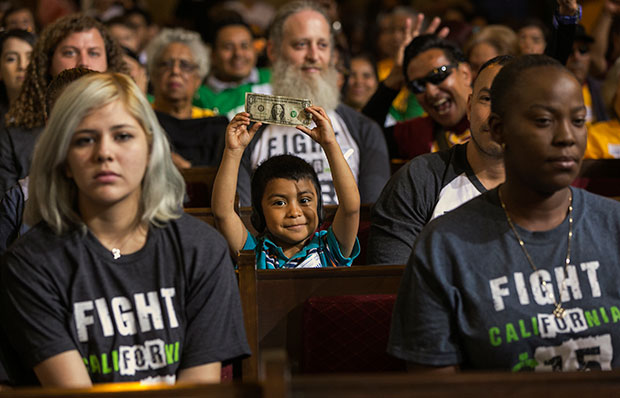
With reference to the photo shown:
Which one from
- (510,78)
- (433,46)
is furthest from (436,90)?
(510,78)

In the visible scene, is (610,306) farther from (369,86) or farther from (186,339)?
(369,86)

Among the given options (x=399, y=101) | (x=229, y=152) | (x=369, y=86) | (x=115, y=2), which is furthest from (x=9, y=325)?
(x=115, y=2)

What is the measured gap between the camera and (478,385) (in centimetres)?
141

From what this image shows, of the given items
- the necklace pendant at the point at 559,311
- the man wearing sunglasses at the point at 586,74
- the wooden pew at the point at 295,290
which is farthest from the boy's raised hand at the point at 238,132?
the man wearing sunglasses at the point at 586,74

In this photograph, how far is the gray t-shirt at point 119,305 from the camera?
1.78 meters

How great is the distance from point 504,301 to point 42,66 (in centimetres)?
259

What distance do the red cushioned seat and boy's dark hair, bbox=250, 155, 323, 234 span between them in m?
0.68

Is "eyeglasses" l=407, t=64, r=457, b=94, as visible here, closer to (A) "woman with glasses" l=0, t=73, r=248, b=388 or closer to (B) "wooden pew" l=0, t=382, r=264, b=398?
(A) "woman with glasses" l=0, t=73, r=248, b=388

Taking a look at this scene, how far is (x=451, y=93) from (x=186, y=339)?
2.39 m

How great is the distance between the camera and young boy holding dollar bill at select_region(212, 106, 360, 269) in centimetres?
256

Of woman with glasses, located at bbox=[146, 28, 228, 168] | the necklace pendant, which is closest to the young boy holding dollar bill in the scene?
the necklace pendant

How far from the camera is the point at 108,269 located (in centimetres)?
182

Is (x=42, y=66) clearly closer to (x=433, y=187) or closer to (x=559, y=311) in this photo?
(x=433, y=187)

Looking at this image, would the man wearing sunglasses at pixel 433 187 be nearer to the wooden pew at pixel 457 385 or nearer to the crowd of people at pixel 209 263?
the crowd of people at pixel 209 263
